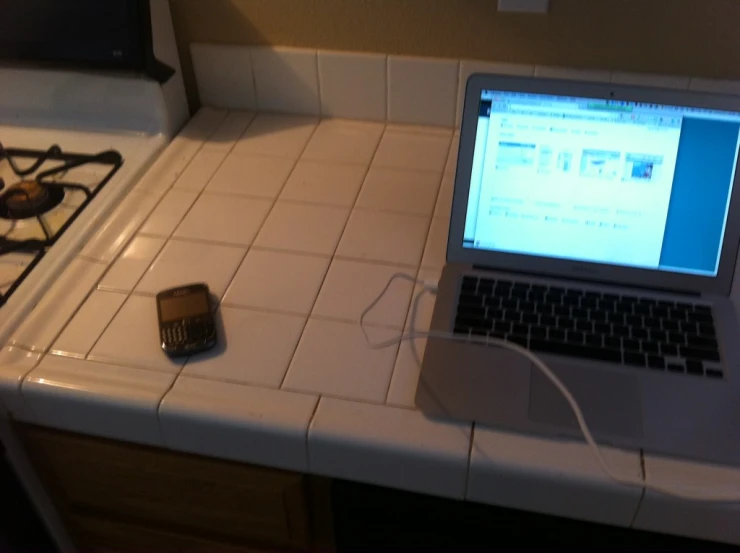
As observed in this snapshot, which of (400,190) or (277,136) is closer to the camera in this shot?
(400,190)

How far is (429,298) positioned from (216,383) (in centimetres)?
28

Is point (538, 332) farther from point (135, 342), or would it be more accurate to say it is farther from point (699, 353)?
point (135, 342)

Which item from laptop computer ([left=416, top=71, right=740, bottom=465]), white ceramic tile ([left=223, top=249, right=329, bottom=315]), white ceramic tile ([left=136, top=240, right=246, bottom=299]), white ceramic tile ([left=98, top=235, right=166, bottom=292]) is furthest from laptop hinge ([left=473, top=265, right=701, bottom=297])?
white ceramic tile ([left=98, top=235, right=166, bottom=292])

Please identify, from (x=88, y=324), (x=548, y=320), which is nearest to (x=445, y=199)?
(x=548, y=320)

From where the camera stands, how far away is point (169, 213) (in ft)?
3.25

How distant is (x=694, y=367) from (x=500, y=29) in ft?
1.98

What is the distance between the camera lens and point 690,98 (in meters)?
0.75

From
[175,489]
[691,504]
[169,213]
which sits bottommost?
[175,489]

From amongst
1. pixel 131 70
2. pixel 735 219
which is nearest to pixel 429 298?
pixel 735 219

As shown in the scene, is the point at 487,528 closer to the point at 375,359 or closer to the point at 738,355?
the point at 375,359

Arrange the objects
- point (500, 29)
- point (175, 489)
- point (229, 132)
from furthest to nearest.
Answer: point (229, 132) < point (500, 29) < point (175, 489)

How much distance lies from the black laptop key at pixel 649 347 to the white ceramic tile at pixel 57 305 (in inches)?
26.5

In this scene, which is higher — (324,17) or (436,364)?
(324,17)

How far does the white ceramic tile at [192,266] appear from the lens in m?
0.87
